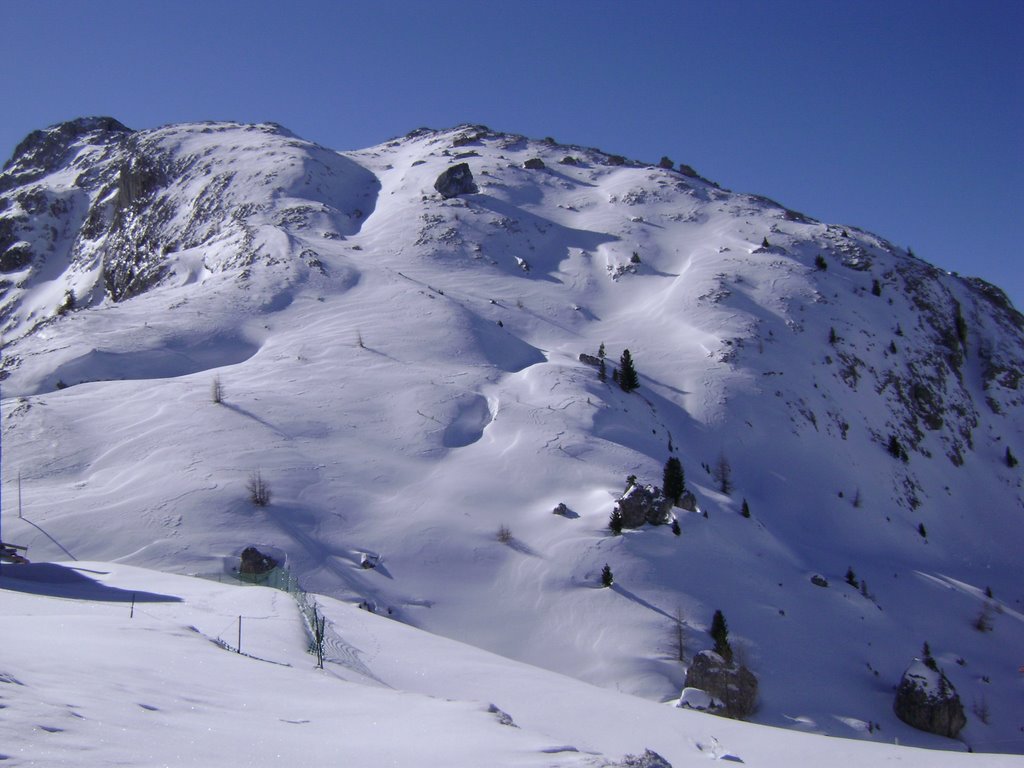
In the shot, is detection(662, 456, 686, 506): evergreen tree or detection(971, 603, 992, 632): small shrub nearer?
detection(662, 456, 686, 506): evergreen tree

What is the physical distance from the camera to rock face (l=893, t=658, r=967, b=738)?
2681 cm

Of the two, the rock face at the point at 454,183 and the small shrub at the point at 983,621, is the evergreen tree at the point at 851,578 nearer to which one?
the small shrub at the point at 983,621

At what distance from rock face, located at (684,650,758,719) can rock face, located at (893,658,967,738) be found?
6.67 meters

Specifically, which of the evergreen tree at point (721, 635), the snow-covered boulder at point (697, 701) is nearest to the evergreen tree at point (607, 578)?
the evergreen tree at point (721, 635)

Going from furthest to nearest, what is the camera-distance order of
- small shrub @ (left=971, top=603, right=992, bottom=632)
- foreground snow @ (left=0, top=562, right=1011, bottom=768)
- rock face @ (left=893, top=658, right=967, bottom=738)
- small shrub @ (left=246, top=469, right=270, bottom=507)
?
1. small shrub @ (left=971, top=603, right=992, bottom=632)
2. small shrub @ (left=246, top=469, right=270, bottom=507)
3. rock face @ (left=893, top=658, right=967, bottom=738)
4. foreground snow @ (left=0, top=562, right=1011, bottom=768)

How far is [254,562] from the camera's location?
25625 mm

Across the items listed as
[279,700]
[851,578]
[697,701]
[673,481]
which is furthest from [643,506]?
[279,700]

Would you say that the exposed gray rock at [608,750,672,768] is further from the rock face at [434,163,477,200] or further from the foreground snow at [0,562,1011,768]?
the rock face at [434,163,477,200]

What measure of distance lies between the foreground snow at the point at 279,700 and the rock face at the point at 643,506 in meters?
13.7

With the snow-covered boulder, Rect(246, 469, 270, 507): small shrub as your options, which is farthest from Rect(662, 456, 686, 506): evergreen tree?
Rect(246, 469, 270, 507): small shrub

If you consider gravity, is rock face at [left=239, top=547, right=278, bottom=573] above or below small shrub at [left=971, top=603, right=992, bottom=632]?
below

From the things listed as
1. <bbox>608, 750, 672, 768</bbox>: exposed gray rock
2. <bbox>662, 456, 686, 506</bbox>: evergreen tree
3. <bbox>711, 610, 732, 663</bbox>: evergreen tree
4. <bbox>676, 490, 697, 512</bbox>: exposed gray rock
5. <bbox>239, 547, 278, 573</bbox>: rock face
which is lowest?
<bbox>608, 750, 672, 768</bbox>: exposed gray rock

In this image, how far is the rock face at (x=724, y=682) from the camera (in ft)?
77.7

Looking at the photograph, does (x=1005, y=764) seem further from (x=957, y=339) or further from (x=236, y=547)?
(x=957, y=339)
